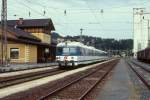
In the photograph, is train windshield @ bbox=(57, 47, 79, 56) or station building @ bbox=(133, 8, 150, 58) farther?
station building @ bbox=(133, 8, 150, 58)

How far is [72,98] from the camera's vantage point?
Answer: 1491cm

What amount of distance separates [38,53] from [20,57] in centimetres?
963

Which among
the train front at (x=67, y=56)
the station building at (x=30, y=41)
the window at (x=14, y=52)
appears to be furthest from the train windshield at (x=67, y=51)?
the window at (x=14, y=52)

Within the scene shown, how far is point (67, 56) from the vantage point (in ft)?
128

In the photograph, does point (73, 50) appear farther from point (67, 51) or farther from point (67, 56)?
point (67, 56)

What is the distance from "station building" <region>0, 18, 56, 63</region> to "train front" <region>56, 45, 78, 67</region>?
10.7m

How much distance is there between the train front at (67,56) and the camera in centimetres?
3884

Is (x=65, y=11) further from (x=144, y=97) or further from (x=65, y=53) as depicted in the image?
(x=144, y=97)

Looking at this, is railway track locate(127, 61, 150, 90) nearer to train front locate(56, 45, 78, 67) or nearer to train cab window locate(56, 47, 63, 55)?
train front locate(56, 45, 78, 67)

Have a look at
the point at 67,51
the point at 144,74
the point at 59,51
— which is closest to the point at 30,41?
the point at 59,51

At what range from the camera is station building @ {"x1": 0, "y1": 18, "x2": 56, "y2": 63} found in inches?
2256

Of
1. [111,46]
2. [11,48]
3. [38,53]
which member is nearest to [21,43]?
[11,48]

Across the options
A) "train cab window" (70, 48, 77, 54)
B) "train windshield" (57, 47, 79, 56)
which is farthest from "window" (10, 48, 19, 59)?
"train cab window" (70, 48, 77, 54)

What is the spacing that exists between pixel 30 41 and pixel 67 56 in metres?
21.9
